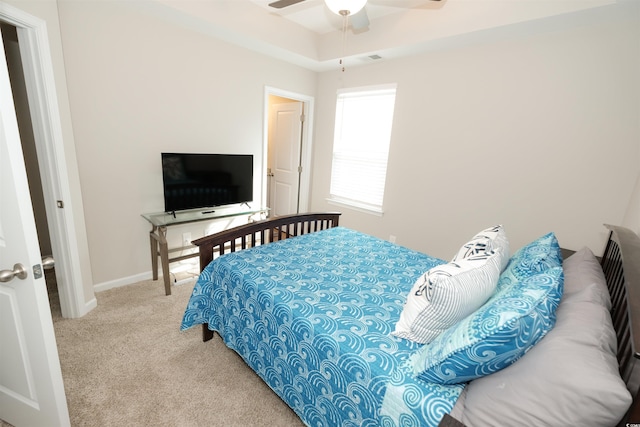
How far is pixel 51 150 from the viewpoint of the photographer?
193 centimetres

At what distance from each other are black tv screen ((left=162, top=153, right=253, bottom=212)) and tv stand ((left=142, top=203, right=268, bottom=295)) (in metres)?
0.09

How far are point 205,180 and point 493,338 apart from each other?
110 inches

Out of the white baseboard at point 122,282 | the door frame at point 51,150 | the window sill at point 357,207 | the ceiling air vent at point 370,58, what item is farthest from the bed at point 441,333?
the ceiling air vent at point 370,58

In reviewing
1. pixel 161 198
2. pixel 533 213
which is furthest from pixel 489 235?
pixel 161 198

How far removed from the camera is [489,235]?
1.65 meters

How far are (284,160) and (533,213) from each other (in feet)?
10.8

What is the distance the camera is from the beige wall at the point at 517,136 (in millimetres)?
2160

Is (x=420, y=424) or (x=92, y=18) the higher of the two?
(x=92, y=18)

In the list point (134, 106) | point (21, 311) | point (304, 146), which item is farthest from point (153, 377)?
point (304, 146)

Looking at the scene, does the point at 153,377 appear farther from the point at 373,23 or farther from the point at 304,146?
the point at 373,23

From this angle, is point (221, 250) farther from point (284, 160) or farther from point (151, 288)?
point (284, 160)

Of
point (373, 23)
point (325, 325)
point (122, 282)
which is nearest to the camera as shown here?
point (325, 325)

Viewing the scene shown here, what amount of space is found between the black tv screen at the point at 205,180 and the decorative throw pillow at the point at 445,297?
7.81ft

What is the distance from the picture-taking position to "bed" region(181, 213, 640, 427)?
805 mm
